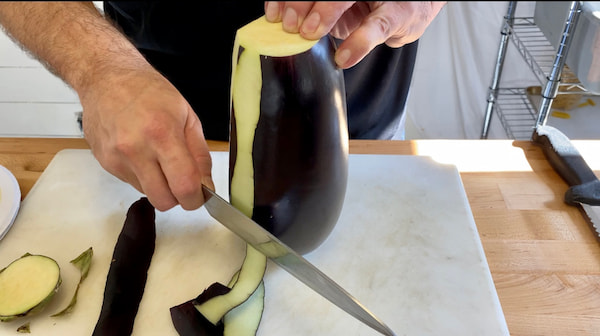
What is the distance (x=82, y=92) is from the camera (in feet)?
2.64

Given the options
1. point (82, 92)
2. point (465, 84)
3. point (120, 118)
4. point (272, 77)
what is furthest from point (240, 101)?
point (465, 84)

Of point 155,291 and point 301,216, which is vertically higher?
point 301,216

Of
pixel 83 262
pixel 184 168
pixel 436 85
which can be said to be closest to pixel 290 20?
pixel 184 168

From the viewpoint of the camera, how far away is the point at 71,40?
86 cm

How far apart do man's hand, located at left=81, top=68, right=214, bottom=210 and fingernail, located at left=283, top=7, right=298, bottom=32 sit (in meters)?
0.23

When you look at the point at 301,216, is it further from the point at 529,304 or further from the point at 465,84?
the point at 465,84

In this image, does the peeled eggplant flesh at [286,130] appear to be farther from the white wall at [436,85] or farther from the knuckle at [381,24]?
the white wall at [436,85]

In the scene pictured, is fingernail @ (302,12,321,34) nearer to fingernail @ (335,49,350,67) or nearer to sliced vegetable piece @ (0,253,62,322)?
fingernail @ (335,49,350,67)

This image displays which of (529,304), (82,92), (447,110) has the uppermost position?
(82,92)

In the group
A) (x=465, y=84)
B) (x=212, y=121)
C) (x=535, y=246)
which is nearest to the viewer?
(x=535, y=246)

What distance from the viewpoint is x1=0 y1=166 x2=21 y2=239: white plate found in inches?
35.5

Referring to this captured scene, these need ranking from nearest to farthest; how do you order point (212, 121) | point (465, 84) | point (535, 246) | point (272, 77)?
point (272, 77)
point (535, 246)
point (212, 121)
point (465, 84)

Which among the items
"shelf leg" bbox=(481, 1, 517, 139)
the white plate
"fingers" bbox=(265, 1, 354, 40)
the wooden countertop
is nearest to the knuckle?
"fingers" bbox=(265, 1, 354, 40)

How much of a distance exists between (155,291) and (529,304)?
1.92 ft
